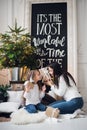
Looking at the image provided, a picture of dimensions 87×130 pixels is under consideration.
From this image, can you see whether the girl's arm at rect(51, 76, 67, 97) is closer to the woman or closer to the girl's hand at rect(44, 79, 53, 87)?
the woman

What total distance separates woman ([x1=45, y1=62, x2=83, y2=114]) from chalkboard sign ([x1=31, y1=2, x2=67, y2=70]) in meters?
1.30

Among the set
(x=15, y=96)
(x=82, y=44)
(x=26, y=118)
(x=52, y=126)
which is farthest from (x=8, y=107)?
(x=82, y=44)

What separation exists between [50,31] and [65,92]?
183 cm

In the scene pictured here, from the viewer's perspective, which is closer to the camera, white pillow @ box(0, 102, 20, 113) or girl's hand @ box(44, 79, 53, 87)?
white pillow @ box(0, 102, 20, 113)

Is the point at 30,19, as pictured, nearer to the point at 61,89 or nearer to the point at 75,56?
the point at 75,56

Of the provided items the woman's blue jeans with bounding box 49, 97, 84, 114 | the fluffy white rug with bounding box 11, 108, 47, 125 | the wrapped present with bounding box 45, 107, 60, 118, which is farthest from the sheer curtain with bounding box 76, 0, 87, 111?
the fluffy white rug with bounding box 11, 108, 47, 125

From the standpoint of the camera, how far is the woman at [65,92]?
407 cm

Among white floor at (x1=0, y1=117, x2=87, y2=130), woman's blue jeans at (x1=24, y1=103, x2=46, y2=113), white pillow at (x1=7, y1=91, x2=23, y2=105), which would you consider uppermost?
white pillow at (x1=7, y1=91, x2=23, y2=105)

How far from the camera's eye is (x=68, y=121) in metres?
3.64

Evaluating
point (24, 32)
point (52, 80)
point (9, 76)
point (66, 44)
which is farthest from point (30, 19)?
point (52, 80)

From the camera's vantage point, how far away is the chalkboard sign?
5.60m

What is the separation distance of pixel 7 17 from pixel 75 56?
1.65 metres

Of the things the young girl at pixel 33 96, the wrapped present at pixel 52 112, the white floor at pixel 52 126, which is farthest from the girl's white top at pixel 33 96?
the white floor at pixel 52 126

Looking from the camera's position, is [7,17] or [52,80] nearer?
[52,80]
